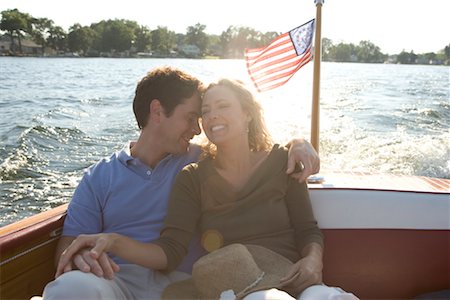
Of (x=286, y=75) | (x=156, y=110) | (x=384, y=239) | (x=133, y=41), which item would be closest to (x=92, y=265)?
(x=156, y=110)

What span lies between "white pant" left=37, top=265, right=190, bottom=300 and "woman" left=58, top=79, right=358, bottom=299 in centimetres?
11

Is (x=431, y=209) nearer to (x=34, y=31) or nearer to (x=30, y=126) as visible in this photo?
(x=30, y=126)

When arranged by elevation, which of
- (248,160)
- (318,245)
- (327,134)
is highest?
(248,160)

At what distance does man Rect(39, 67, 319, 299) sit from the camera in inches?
70.6

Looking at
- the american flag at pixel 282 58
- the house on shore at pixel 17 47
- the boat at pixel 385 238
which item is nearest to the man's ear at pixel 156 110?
the boat at pixel 385 238

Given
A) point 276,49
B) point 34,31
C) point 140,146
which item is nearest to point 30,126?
point 276,49

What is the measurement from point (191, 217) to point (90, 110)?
8.90 metres

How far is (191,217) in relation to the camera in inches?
68.9

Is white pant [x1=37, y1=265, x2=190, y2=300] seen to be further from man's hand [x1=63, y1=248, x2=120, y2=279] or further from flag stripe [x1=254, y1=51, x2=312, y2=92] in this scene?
flag stripe [x1=254, y1=51, x2=312, y2=92]

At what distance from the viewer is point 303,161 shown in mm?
1790

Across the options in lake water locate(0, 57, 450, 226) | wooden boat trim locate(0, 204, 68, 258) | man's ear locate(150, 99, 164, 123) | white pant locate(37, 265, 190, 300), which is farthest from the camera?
lake water locate(0, 57, 450, 226)

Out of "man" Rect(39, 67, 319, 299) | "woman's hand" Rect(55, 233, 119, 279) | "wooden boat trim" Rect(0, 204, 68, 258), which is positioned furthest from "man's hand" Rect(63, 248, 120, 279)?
"wooden boat trim" Rect(0, 204, 68, 258)

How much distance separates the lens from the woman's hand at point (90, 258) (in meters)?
1.44

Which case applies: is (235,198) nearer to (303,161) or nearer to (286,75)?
(303,161)
